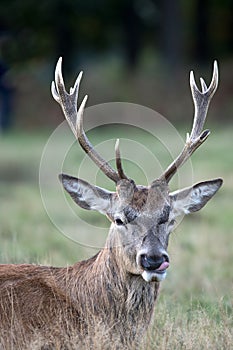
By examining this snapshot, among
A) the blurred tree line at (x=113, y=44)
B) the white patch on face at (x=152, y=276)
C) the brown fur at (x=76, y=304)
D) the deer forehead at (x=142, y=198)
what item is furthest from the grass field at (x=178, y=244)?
the blurred tree line at (x=113, y=44)

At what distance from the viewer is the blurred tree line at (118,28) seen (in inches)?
1443

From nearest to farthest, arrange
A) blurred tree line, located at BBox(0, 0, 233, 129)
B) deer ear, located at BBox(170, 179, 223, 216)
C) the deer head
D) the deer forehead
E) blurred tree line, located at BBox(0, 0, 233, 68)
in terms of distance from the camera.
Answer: the deer head → the deer forehead → deer ear, located at BBox(170, 179, 223, 216) → blurred tree line, located at BBox(0, 0, 233, 129) → blurred tree line, located at BBox(0, 0, 233, 68)

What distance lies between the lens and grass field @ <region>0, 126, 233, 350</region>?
6926mm

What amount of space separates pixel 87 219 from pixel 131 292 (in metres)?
7.61

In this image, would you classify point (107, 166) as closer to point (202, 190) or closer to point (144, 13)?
point (202, 190)

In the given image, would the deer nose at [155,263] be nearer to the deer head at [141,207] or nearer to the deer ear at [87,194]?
the deer head at [141,207]

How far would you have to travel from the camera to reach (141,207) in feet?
22.5

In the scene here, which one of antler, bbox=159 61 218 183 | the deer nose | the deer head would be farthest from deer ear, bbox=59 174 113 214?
the deer nose

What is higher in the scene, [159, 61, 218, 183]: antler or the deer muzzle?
[159, 61, 218, 183]: antler

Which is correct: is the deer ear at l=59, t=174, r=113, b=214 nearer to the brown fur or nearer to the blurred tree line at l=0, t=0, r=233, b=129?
the brown fur

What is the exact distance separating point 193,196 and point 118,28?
36839 millimetres

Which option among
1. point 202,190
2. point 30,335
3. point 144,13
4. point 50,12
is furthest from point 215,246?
point 144,13

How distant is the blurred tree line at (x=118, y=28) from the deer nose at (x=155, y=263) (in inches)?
1140

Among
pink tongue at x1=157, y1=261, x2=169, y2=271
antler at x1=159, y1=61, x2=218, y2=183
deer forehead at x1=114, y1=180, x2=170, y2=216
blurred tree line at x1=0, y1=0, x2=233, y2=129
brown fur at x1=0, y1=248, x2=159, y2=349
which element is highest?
blurred tree line at x1=0, y1=0, x2=233, y2=129
